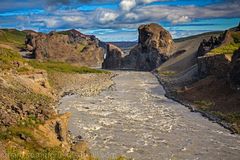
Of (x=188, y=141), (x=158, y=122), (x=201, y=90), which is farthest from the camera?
(x=201, y=90)

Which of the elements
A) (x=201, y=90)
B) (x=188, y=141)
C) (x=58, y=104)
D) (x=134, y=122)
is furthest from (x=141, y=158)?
(x=201, y=90)

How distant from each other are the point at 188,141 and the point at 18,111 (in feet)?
62.1

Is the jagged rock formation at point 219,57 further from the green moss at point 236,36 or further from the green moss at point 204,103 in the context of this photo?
the green moss at point 204,103

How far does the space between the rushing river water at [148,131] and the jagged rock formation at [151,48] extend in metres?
110

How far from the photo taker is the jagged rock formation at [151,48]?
18675cm

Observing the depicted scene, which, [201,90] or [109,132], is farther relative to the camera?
[201,90]

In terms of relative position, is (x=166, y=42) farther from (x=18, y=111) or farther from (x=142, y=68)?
(x=18, y=111)

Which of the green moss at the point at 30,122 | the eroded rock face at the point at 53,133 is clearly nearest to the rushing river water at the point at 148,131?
the eroded rock face at the point at 53,133

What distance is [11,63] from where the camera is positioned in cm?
8825

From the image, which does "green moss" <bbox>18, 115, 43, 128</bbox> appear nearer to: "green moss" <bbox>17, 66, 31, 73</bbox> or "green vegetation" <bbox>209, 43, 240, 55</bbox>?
"green moss" <bbox>17, 66, 31, 73</bbox>

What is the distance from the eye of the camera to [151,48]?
620 ft

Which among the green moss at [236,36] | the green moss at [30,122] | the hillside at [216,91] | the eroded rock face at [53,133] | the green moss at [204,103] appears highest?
the green moss at [236,36]

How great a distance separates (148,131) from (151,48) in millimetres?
140965

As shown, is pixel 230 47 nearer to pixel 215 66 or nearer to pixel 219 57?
pixel 219 57
